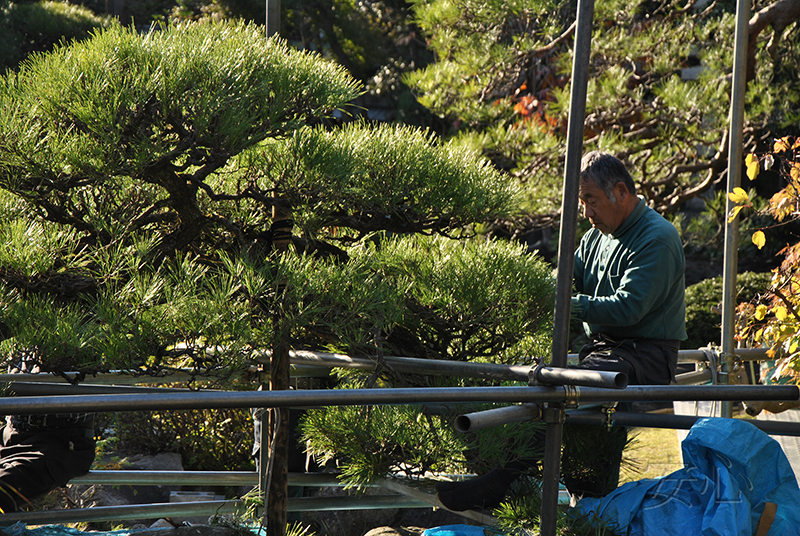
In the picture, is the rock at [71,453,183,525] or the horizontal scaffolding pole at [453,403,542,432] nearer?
the horizontal scaffolding pole at [453,403,542,432]

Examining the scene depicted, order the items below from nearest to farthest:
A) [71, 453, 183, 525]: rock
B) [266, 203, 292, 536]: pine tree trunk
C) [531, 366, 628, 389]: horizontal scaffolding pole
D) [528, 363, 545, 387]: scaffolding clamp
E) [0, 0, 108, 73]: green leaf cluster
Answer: [531, 366, 628, 389]: horizontal scaffolding pole, [528, 363, 545, 387]: scaffolding clamp, [266, 203, 292, 536]: pine tree trunk, [71, 453, 183, 525]: rock, [0, 0, 108, 73]: green leaf cluster

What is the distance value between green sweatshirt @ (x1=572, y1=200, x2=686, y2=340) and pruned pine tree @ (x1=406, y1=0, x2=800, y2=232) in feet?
5.63

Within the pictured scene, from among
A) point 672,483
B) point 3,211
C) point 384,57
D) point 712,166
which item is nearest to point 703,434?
point 672,483

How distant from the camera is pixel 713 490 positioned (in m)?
1.46

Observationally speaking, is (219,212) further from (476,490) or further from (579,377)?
(579,377)

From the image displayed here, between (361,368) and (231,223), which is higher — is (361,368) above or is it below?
below

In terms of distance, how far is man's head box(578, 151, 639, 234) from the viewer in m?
1.93

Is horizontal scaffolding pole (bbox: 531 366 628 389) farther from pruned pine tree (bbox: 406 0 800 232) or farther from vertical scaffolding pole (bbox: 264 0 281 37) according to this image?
pruned pine tree (bbox: 406 0 800 232)

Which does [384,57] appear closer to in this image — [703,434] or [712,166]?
[712,166]

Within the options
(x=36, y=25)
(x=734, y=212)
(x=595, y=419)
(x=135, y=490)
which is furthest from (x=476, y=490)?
(x=36, y=25)

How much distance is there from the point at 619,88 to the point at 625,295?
2.51 meters

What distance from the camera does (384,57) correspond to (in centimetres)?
965

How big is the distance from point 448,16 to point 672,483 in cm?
329

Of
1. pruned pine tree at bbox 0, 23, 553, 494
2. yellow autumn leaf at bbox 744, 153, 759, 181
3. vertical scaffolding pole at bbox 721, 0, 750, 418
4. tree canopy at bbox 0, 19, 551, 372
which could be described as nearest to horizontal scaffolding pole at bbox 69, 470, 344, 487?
pruned pine tree at bbox 0, 23, 553, 494
